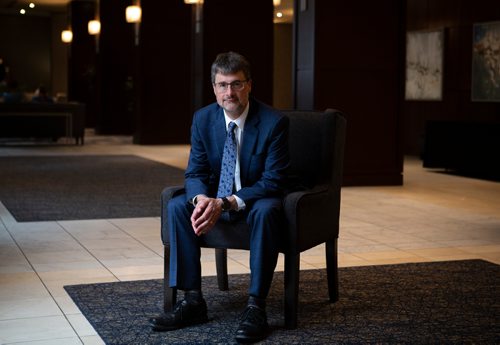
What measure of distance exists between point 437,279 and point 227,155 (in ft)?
5.06

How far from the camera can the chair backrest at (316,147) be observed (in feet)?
14.0

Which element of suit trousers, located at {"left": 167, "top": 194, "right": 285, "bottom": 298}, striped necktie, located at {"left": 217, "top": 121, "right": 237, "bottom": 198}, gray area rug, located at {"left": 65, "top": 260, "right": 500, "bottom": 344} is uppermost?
striped necktie, located at {"left": 217, "top": 121, "right": 237, "bottom": 198}

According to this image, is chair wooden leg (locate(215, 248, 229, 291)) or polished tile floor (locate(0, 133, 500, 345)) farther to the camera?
chair wooden leg (locate(215, 248, 229, 291))

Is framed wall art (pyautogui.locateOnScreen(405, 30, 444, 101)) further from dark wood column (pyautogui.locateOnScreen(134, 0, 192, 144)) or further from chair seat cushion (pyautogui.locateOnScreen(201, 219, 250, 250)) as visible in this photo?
chair seat cushion (pyautogui.locateOnScreen(201, 219, 250, 250))

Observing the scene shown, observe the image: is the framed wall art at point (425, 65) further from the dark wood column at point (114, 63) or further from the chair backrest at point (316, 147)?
the chair backrest at point (316, 147)

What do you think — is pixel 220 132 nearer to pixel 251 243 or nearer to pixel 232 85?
pixel 232 85

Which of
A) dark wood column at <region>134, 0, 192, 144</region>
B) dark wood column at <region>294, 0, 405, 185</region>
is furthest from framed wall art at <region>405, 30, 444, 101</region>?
dark wood column at <region>134, 0, 192, 144</region>

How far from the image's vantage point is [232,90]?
388 cm

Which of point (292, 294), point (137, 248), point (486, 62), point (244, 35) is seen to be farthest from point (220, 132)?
point (244, 35)

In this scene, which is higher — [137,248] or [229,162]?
[229,162]

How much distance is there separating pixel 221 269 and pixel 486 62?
836 centimetres

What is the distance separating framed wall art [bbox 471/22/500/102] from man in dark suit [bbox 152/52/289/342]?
8.33 meters

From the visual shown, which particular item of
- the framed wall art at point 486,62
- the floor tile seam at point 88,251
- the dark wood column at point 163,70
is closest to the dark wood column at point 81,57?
the dark wood column at point 163,70

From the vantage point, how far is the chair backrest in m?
4.27
